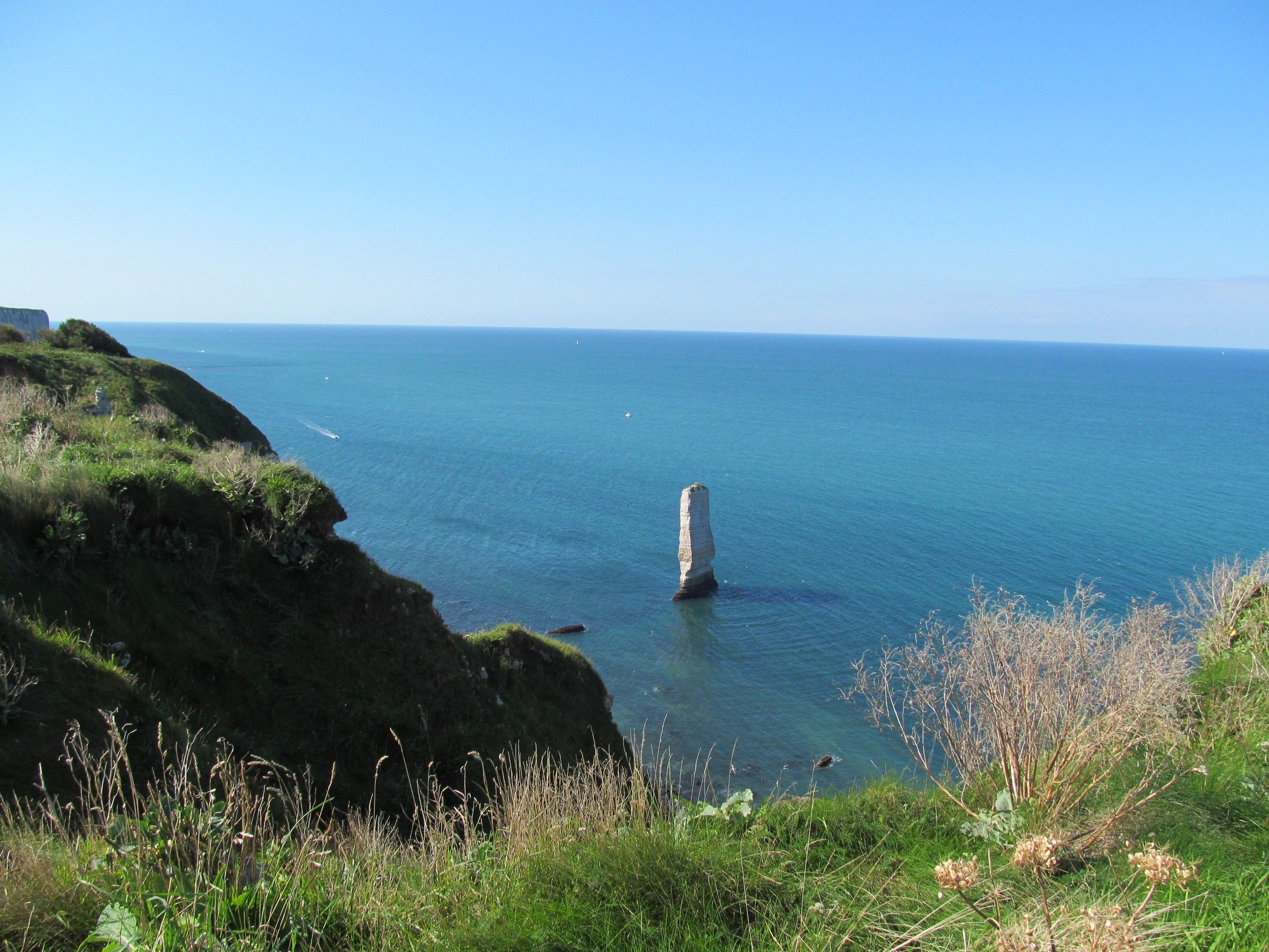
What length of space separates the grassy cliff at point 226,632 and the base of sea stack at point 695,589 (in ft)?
→ 64.5

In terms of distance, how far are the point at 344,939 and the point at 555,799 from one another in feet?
5.49

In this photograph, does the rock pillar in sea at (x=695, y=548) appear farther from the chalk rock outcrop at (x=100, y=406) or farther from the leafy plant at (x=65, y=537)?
the leafy plant at (x=65, y=537)

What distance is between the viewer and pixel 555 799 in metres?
5.37

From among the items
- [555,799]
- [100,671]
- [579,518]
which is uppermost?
[555,799]

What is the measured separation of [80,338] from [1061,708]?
42.3m

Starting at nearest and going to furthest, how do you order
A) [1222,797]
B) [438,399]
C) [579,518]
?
[1222,797]
[579,518]
[438,399]

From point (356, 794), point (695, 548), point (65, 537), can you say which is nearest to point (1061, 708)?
point (356, 794)

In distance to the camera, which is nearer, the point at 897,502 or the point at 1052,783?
the point at 1052,783

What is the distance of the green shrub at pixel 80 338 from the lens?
114 ft

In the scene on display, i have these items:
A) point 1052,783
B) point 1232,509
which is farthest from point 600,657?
point 1232,509

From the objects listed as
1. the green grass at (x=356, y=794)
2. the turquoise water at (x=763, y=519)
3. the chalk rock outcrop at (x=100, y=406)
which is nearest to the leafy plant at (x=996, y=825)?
the green grass at (x=356, y=794)

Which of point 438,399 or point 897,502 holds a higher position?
point 438,399

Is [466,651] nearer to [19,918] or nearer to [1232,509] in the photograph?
[19,918]

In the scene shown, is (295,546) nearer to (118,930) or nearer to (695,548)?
(118,930)
